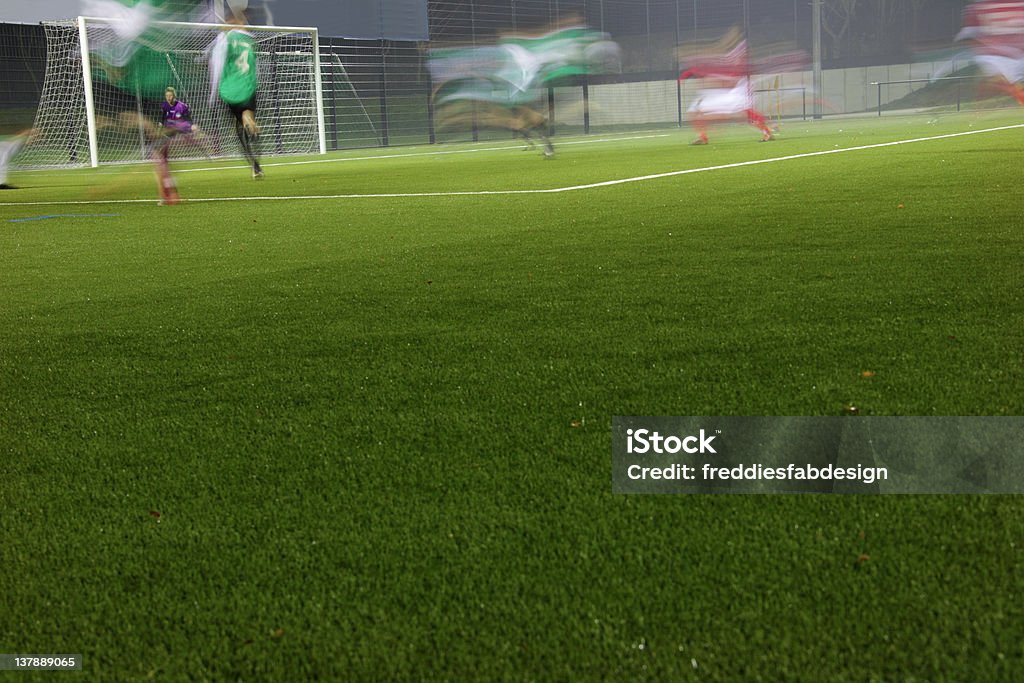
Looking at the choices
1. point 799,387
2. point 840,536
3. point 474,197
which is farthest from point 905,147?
point 840,536

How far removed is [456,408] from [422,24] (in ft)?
106

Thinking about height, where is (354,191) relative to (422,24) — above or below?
below

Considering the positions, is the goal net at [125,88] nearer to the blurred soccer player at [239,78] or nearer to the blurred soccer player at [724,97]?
the blurred soccer player at [239,78]

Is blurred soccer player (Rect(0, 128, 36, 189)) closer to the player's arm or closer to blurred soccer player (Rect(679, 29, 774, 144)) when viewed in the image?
the player's arm

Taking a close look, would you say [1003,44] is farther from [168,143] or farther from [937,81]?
[168,143]

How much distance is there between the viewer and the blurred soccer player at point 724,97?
23.3 metres

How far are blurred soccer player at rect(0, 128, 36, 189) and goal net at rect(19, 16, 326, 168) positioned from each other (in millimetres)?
283

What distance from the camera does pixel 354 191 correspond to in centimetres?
1139

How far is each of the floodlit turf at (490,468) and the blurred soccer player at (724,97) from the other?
18.4m

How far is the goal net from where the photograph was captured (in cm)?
1889

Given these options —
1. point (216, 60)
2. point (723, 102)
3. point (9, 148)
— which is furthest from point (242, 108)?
point (723, 102)

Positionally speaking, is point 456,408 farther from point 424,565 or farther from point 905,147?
point 905,147

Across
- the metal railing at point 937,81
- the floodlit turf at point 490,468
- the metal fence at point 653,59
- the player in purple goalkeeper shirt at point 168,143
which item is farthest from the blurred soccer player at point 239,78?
the metal railing at point 937,81

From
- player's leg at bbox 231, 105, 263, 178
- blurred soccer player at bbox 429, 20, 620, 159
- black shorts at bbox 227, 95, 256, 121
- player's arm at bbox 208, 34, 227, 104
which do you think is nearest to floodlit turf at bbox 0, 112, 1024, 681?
player's leg at bbox 231, 105, 263, 178
